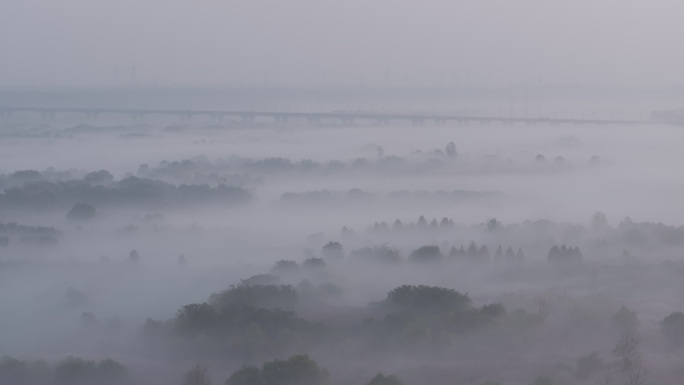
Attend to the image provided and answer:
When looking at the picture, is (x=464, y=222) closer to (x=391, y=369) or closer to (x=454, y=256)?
(x=454, y=256)

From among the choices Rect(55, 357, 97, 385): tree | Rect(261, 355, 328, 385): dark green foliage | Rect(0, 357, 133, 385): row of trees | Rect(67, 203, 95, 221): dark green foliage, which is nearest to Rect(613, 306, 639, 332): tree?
Rect(261, 355, 328, 385): dark green foliage

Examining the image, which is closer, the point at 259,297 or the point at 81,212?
the point at 259,297

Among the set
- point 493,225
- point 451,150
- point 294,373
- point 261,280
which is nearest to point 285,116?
point 451,150

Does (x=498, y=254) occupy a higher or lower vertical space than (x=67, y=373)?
higher

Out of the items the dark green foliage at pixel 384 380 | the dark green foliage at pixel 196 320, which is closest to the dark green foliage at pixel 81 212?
the dark green foliage at pixel 196 320

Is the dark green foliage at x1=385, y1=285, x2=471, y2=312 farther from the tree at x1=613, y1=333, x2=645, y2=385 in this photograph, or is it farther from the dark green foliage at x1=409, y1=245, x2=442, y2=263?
the dark green foliage at x1=409, y1=245, x2=442, y2=263

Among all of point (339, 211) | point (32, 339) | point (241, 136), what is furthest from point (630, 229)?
point (241, 136)

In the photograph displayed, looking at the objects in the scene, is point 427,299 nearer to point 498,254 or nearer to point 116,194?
point 498,254
